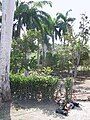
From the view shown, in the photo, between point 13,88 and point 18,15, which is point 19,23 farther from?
point 13,88

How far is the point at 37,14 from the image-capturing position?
3531 cm

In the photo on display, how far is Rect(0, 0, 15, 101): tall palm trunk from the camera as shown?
14594 mm

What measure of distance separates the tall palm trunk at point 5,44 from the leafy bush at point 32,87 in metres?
0.76

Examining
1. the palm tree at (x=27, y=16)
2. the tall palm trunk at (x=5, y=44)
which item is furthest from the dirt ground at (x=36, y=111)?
the palm tree at (x=27, y=16)

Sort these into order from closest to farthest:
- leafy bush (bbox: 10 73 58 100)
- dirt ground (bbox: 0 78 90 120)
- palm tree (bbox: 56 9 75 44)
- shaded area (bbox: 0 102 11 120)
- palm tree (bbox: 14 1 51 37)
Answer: shaded area (bbox: 0 102 11 120) → dirt ground (bbox: 0 78 90 120) → leafy bush (bbox: 10 73 58 100) → palm tree (bbox: 14 1 51 37) → palm tree (bbox: 56 9 75 44)

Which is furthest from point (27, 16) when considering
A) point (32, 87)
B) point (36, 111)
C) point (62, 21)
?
point (36, 111)

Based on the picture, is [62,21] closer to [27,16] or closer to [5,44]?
A: [27,16]

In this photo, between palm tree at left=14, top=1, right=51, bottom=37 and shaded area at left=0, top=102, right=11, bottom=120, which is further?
palm tree at left=14, top=1, right=51, bottom=37

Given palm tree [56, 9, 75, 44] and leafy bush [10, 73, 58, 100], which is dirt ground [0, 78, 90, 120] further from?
palm tree [56, 9, 75, 44]

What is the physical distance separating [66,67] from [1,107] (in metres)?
22.3

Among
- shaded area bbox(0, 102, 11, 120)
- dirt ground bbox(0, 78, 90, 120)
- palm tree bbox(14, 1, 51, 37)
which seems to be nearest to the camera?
shaded area bbox(0, 102, 11, 120)

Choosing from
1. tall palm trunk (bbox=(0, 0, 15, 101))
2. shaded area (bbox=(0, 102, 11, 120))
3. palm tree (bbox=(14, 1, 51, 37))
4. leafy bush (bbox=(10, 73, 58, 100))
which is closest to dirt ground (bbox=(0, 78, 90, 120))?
shaded area (bbox=(0, 102, 11, 120))

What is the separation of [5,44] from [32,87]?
8.58ft

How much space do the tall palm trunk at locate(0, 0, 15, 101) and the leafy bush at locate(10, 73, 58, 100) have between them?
0.76 meters
